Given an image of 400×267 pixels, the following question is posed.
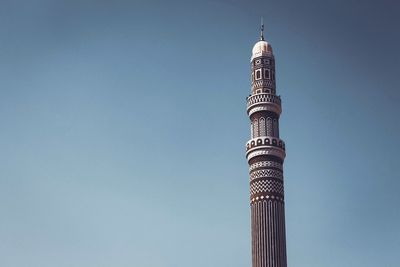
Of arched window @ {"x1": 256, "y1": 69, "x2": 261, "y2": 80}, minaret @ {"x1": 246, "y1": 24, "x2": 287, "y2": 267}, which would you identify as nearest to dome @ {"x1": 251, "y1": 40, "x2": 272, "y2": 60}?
minaret @ {"x1": 246, "y1": 24, "x2": 287, "y2": 267}

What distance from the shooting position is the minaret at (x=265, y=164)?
49312 millimetres

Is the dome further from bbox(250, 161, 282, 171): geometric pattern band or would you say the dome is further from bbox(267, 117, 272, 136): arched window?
bbox(250, 161, 282, 171): geometric pattern band

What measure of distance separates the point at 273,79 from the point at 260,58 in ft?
5.78

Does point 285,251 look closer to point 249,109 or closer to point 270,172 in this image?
point 270,172

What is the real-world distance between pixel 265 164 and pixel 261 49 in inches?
358

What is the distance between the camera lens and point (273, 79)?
2162 inches

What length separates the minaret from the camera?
4931cm

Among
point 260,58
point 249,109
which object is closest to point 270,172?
point 249,109

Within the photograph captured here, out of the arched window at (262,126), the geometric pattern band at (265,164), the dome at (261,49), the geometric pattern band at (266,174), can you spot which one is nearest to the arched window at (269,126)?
the arched window at (262,126)

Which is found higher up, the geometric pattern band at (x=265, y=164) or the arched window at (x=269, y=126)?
the arched window at (x=269, y=126)

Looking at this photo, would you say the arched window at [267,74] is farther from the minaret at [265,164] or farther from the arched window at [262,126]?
Result: the arched window at [262,126]

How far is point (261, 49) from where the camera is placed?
55562 millimetres

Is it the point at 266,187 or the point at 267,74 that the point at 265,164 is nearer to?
the point at 266,187

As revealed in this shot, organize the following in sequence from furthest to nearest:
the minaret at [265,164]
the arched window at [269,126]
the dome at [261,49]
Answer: the dome at [261,49] < the arched window at [269,126] < the minaret at [265,164]
